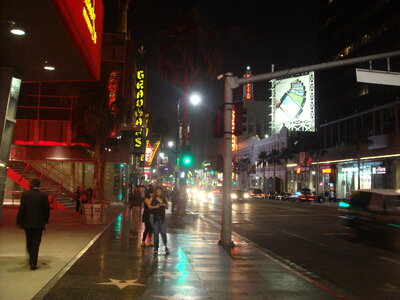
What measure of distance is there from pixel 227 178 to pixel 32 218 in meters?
6.37

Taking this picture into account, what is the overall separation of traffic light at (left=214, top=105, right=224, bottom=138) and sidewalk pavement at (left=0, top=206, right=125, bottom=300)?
16.6 feet

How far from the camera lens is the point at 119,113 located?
24000 mm

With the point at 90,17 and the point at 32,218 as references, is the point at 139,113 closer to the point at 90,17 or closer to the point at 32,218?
the point at 90,17

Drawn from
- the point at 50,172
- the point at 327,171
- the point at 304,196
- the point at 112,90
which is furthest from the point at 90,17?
the point at 327,171

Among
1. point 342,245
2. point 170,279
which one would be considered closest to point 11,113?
point 170,279

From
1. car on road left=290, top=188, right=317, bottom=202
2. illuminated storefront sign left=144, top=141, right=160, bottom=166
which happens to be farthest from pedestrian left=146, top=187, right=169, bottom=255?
car on road left=290, top=188, right=317, bottom=202

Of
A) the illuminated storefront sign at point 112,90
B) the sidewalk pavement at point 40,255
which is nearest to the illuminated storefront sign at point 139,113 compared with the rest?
the illuminated storefront sign at point 112,90

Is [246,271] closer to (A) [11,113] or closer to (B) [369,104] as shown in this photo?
(A) [11,113]

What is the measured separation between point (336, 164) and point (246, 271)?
55.8 metres

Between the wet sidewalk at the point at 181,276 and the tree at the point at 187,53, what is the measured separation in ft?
52.8

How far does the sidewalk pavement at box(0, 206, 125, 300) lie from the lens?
7420 mm

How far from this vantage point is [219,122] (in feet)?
43.8

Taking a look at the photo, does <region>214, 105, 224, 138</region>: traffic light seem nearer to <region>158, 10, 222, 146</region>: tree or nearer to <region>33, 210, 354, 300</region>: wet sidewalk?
<region>33, 210, 354, 300</region>: wet sidewalk

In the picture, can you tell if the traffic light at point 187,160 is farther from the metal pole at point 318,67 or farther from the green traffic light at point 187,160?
the metal pole at point 318,67
